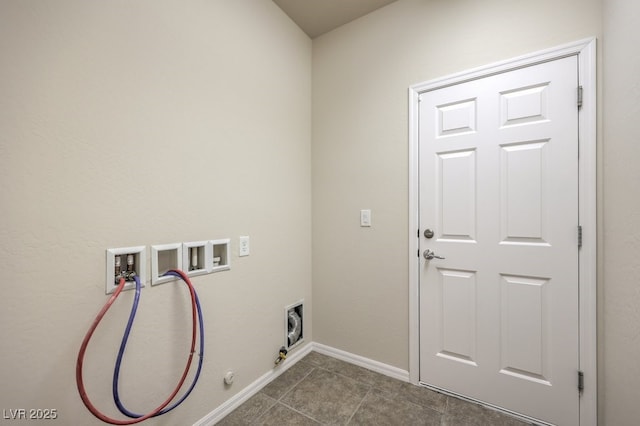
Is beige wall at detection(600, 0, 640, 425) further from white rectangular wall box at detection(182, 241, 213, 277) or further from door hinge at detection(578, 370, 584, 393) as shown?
white rectangular wall box at detection(182, 241, 213, 277)

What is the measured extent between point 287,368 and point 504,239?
69.6 inches

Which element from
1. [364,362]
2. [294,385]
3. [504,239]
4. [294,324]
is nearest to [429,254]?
[504,239]

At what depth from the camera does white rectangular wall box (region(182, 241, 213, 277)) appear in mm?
1350

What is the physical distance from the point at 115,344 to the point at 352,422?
1.29 metres

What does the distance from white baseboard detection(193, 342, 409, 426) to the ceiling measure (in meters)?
2.70

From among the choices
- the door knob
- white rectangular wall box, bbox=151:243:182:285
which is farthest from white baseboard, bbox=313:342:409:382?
white rectangular wall box, bbox=151:243:182:285

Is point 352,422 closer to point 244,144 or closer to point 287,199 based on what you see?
point 287,199

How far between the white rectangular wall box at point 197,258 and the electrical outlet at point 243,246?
0.22 meters

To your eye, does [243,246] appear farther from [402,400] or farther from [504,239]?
[504,239]

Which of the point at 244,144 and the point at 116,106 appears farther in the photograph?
the point at 244,144

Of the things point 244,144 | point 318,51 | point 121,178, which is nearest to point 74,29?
point 121,178

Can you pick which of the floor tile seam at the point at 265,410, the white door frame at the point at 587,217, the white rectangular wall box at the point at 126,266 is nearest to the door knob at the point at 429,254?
the white door frame at the point at 587,217

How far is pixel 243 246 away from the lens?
5.46ft

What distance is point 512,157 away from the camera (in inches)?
59.4
